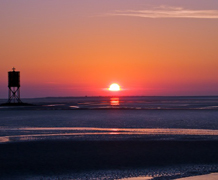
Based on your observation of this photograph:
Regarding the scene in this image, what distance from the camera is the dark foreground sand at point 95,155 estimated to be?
12.7 metres

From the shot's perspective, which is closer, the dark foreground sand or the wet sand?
the wet sand

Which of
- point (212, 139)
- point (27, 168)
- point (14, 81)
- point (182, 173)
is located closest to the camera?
point (182, 173)

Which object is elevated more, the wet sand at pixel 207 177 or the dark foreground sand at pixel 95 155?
the wet sand at pixel 207 177

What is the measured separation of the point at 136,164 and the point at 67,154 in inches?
142

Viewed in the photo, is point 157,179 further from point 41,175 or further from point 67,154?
point 67,154

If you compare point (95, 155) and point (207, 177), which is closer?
point (207, 177)

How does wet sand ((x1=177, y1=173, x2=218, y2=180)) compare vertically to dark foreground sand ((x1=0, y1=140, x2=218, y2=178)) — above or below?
above

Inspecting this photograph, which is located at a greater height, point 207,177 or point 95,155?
point 207,177

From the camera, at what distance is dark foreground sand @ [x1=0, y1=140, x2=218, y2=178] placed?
41.7 feet

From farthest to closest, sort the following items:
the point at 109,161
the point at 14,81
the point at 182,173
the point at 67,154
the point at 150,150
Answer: the point at 14,81 < the point at 150,150 < the point at 67,154 < the point at 109,161 < the point at 182,173

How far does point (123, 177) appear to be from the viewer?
36.6ft

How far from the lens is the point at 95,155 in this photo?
15305 mm

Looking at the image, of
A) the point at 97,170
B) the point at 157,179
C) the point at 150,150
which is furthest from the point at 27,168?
the point at 150,150

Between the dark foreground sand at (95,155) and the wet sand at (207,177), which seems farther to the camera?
the dark foreground sand at (95,155)
